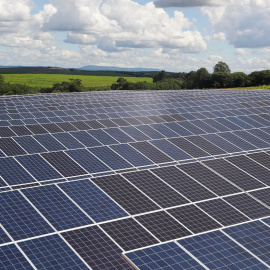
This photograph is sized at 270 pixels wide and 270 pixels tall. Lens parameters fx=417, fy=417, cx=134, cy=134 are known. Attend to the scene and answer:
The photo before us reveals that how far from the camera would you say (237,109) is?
48.3 m

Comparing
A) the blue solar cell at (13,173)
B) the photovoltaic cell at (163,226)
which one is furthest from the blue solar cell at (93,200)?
the blue solar cell at (13,173)

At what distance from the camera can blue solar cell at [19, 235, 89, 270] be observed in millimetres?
17016

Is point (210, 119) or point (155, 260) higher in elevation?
point (210, 119)

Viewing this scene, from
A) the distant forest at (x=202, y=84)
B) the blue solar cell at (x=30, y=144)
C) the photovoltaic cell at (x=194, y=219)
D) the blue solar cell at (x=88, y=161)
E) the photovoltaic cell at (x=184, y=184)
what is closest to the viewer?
the photovoltaic cell at (x=194, y=219)

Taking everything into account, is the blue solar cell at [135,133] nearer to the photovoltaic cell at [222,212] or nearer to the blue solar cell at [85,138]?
the blue solar cell at [85,138]

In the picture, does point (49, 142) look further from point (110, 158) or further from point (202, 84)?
point (202, 84)

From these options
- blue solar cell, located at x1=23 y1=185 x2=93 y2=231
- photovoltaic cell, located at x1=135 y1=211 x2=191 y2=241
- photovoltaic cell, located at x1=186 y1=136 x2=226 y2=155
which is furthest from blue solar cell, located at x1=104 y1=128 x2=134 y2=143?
photovoltaic cell, located at x1=135 y1=211 x2=191 y2=241

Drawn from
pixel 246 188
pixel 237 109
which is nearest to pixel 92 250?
pixel 246 188

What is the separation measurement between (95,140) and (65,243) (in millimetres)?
→ 14133

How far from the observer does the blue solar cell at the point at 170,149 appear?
2983 cm

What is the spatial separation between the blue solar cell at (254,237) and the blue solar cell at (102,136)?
1333cm

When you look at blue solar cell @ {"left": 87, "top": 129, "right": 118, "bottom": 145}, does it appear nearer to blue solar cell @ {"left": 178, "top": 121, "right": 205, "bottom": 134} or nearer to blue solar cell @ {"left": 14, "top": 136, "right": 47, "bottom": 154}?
blue solar cell @ {"left": 14, "top": 136, "right": 47, "bottom": 154}

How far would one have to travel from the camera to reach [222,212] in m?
22.4

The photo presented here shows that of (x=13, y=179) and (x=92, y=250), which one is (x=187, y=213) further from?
(x=13, y=179)
